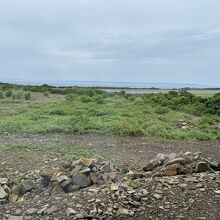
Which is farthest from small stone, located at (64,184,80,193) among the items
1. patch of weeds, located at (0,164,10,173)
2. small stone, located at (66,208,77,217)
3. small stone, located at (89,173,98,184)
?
patch of weeds, located at (0,164,10,173)

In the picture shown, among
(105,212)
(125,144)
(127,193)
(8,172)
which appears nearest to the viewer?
Result: (105,212)

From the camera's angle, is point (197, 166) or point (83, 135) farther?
point (83, 135)

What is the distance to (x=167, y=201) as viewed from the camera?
5.43 m

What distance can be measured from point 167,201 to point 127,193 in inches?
22.9

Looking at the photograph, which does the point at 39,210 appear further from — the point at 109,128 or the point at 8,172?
the point at 109,128

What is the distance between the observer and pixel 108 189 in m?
5.68

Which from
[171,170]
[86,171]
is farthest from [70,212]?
[171,170]

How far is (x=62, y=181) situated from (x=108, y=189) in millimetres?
890

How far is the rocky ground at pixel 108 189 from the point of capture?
5.22 metres

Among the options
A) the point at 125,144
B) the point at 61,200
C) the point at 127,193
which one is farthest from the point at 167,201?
the point at 125,144

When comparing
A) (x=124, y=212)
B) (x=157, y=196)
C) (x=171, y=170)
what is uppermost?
(x=171, y=170)

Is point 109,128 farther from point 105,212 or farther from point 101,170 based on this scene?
point 105,212

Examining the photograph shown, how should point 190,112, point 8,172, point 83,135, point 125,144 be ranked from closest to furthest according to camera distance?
point 8,172
point 125,144
point 83,135
point 190,112

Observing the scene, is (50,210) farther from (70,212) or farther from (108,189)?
(108,189)
